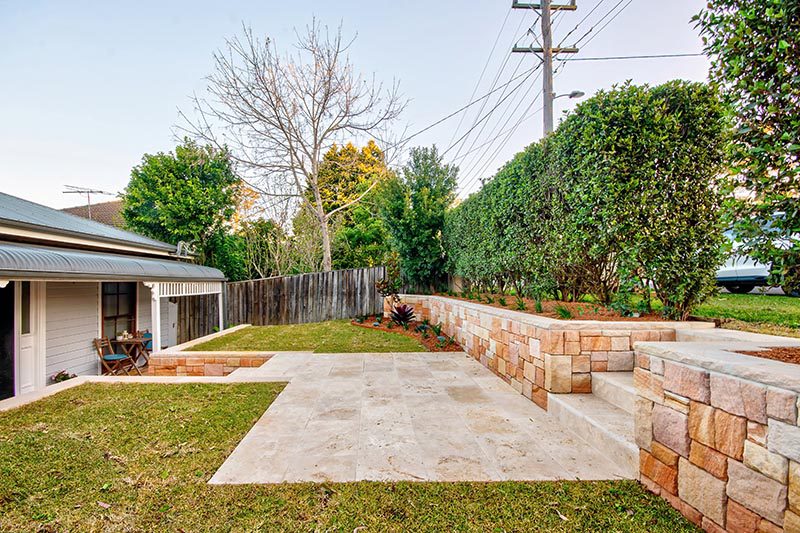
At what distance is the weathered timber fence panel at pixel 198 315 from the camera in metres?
9.57

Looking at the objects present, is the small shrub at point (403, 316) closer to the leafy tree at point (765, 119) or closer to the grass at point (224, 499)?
the grass at point (224, 499)

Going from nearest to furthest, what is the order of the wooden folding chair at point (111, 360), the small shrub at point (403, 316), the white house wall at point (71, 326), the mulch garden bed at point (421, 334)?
the white house wall at point (71, 326) → the mulch garden bed at point (421, 334) → the wooden folding chair at point (111, 360) → the small shrub at point (403, 316)

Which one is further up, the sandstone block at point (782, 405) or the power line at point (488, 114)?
the power line at point (488, 114)

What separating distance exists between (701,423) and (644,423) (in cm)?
36

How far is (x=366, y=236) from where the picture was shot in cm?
1291

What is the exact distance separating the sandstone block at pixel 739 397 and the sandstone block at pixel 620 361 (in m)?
1.61

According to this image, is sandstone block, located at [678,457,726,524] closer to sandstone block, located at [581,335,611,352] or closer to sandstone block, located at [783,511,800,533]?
sandstone block, located at [783,511,800,533]

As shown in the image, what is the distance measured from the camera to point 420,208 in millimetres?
8625

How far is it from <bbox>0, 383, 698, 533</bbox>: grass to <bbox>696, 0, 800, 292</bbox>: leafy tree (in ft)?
4.89

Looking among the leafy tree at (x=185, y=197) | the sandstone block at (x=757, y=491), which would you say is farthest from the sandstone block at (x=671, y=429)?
the leafy tree at (x=185, y=197)

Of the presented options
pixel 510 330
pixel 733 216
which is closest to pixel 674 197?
pixel 733 216

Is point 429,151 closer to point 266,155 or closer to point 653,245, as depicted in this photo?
point 266,155

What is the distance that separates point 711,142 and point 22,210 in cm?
902

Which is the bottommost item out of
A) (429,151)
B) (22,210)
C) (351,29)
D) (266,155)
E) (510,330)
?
(510,330)
